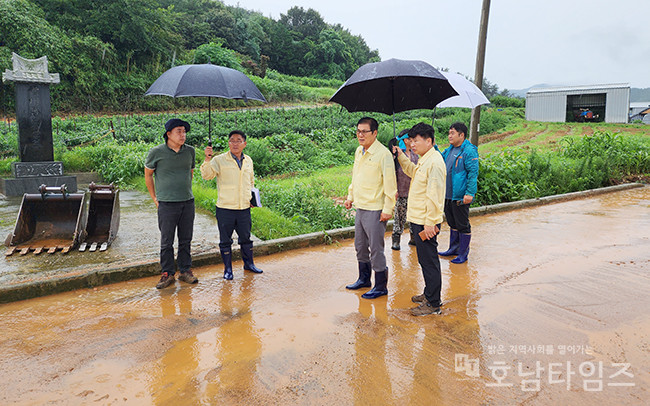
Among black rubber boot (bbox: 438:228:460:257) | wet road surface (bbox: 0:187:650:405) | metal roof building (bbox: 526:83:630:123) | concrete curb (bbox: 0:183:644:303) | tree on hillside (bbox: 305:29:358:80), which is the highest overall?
tree on hillside (bbox: 305:29:358:80)

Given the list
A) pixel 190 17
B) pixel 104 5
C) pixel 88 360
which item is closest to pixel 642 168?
pixel 88 360

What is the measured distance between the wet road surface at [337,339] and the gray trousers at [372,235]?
426 millimetres

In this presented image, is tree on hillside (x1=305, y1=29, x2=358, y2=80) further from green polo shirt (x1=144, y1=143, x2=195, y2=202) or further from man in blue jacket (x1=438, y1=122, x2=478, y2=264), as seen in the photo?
green polo shirt (x1=144, y1=143, x2=195, y2=202)

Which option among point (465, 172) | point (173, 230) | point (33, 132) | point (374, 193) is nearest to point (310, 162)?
point (33, 132)

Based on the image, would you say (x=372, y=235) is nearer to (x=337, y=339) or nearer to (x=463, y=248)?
(x=337, y=339)

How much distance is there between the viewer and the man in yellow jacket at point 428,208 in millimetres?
3965

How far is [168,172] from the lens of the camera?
15.6ft

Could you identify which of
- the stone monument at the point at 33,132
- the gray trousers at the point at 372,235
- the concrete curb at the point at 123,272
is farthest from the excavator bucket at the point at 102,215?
the stone monument at the point at 33,132

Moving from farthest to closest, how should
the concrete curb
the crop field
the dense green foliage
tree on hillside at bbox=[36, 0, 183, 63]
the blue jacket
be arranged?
tree on hillside at bbox=[36, 0, 183, 63] < the dense green foliage < the crop field < the blue jacket < the concrete curb

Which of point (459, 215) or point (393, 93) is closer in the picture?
point (393, 93)

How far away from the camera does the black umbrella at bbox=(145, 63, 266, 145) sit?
475 centimetres

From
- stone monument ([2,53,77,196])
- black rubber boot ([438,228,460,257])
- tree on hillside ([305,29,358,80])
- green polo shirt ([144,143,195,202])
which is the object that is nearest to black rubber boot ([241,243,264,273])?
green polo shirt ([144,143,195,202])

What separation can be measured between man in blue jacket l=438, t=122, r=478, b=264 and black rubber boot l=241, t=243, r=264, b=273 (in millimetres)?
2623

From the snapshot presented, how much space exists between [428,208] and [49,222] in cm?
549
